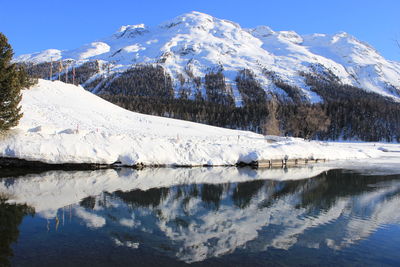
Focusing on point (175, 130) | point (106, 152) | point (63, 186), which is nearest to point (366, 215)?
point (63, 186)

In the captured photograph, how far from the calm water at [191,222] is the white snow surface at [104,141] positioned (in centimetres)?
529

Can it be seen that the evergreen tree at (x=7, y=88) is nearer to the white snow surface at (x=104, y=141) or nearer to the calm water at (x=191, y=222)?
the white snow surface at (x=104, y=141)

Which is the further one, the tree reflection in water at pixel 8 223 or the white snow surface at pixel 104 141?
the white snow surface at pixel 104 141

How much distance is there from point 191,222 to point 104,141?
999 inches

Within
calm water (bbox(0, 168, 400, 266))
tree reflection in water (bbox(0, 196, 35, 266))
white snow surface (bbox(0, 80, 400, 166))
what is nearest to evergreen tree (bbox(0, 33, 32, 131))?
white snow surface (bbox(0, 80, 400, 166))

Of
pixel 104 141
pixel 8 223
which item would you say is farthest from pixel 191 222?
pixel 104 141

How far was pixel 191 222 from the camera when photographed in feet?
66.2

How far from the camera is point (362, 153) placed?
247 feet

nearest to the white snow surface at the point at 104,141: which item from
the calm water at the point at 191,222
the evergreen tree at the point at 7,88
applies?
the evergreen tree at the point at 7,88

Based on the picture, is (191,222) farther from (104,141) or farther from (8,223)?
(104,141)

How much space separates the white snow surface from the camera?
128 feet

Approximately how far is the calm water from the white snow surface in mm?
5286

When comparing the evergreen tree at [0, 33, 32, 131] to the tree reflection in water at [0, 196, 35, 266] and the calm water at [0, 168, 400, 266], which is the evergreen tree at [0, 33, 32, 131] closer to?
the calm water at [0, 168, 400, 266]

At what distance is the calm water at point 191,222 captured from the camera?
14648 millimetres
